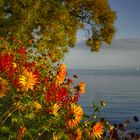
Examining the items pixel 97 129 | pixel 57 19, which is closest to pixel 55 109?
pixel 97 129

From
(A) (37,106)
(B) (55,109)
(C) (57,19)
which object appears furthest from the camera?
(C) (57,19)

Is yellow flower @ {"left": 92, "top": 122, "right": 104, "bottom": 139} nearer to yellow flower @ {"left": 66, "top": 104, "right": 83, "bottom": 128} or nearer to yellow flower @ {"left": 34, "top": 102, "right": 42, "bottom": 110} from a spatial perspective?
yellow flower @ {"left": 66, "top": 104, "right": 83, "bottom": 128}

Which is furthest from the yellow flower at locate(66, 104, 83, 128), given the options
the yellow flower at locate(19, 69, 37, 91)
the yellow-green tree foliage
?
the yellow-green tree foliage

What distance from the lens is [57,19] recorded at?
3161 centimetres

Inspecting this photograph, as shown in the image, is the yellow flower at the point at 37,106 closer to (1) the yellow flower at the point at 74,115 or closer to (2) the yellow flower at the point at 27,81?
(2) the yellow flower at the point at 27,81

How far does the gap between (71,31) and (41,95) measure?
2431 cm

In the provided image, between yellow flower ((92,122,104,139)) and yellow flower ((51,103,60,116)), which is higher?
yellow flower ((51,103,60,116))

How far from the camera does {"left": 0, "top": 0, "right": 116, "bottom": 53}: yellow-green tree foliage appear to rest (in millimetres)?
30519

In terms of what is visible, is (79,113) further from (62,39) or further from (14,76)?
(62,39)

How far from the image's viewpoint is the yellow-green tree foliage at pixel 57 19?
3052 centimetres

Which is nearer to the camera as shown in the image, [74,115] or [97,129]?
[74,115]

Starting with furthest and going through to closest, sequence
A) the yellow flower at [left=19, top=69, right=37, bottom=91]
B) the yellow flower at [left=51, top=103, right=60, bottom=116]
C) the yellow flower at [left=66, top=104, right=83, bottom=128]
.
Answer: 1. the yellow flower at [left=51, top=103, right=60, bottom=116]
2. the yellow flower at [left=19, top=69, right=37, bottom=91]
3. the yellow flower at [left=66, top=104, right=83, bottom=128]

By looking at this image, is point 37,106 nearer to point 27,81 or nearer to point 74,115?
point 27,81

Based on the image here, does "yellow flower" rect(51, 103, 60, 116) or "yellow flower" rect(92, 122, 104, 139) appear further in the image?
"yellow flower" rect(51, 103, 60, 116)
